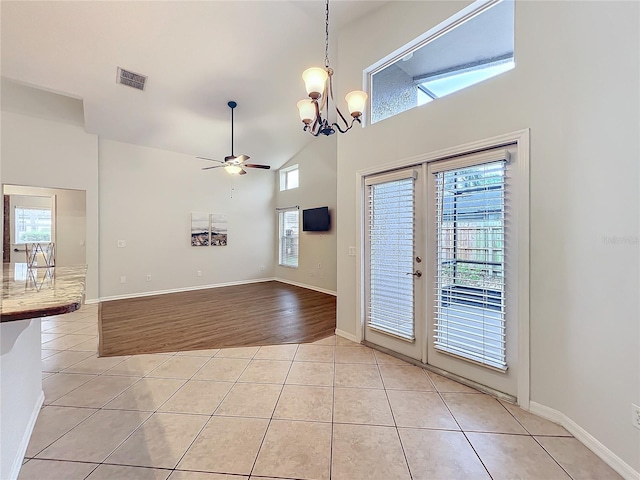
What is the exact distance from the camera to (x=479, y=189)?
Result: 2199 mm

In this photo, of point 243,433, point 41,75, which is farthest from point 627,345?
point 41,75

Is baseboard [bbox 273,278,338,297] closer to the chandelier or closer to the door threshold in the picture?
the door threshold

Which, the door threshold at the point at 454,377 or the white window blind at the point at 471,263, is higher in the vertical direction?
the white window blind at the point at 471,263

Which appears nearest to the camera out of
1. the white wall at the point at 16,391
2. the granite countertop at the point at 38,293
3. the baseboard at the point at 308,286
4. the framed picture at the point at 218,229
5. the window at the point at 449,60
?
the granite countertop at the point at 38,293

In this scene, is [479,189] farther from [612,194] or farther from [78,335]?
[78,335]

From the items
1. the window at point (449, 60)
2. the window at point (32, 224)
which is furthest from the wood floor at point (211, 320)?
the window at point (32, 224)

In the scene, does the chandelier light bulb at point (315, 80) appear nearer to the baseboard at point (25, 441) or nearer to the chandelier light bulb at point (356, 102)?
the chandelier light bulb at point (356, 102)

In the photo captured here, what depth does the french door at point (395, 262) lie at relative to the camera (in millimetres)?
2664

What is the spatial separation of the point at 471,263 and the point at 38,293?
8.99 feet

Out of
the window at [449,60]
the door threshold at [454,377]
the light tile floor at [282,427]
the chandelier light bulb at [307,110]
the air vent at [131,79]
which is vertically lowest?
the light tile floor at [282,427]

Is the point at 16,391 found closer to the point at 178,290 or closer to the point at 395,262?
the point at 395,262

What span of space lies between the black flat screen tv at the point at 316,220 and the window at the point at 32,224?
6088 millimetres

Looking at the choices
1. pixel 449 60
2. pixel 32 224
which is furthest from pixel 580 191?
pixel 32 224

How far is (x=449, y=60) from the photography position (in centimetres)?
251
